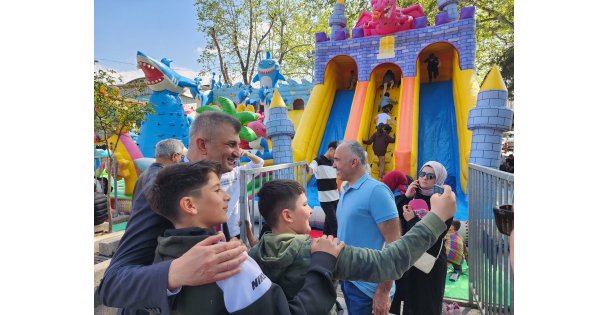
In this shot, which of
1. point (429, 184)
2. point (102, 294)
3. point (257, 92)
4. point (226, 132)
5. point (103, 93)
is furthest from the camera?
point (257, 92)

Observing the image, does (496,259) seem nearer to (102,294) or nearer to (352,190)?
(352,190)

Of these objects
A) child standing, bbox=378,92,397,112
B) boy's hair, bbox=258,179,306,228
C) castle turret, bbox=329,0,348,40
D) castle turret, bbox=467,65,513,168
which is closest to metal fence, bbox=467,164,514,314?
boy's hair, bbox=258,179,306,228

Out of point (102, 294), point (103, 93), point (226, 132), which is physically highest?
point (103, 93)

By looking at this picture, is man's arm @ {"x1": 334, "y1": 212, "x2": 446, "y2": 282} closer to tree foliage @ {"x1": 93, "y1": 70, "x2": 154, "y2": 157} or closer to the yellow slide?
tree foliage @ {"x1": 93, "y1": 70, "x2": 154, "y2": 157}

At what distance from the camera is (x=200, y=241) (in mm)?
934

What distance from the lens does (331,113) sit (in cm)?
890

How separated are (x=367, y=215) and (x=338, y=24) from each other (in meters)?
7.93

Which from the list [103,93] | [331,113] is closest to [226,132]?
[103,93]

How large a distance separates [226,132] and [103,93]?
491 centimetres

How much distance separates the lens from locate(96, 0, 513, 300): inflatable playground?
6.95 m

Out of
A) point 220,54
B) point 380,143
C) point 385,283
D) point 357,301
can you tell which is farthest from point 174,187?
point 220,54

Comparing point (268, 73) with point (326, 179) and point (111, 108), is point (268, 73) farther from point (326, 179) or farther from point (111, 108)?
point (326, 179)

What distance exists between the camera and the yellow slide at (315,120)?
7.70 metres

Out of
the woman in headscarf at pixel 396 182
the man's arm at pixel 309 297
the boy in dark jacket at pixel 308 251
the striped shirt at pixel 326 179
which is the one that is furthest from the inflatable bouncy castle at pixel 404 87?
the man's arm at pixel 309 297
